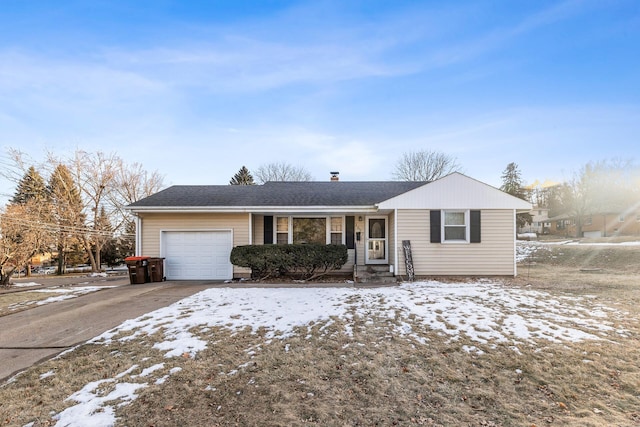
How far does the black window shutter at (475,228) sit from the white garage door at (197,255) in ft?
29.2

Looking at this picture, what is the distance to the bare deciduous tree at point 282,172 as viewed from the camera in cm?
3812

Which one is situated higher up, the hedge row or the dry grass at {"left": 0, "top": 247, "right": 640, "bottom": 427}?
the hedge row

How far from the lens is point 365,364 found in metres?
3.88

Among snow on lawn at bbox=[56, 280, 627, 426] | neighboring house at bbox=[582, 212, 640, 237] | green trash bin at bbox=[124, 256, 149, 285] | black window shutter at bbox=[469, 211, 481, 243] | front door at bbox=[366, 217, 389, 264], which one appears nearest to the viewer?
snow on lawn at bbox=[56, 280, 627, 426]

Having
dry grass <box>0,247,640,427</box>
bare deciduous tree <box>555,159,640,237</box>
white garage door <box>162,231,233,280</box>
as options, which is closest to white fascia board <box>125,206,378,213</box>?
white garage door <box>162,231,233,280</box>

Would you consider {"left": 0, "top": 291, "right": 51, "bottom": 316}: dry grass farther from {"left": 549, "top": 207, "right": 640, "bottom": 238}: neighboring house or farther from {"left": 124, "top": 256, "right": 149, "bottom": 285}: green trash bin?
{"left": 549, "top": 207, "right": 640, "bottom": 238}: neighboring house

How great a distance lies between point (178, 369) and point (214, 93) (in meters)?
12.3

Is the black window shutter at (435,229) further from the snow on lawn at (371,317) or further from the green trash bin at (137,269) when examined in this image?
the green trash bin at (137,269)

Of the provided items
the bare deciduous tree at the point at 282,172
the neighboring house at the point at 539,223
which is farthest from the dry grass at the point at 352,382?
the neighboring house at the point at 539,223

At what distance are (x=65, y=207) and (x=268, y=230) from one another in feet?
58.4

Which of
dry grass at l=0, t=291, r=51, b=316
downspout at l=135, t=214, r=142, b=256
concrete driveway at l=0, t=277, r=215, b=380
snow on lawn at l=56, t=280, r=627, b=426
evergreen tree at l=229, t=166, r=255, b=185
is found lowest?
dry grass at l=0, t=291, r=51, b=316

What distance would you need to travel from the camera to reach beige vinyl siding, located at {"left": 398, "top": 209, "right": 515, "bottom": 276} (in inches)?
418

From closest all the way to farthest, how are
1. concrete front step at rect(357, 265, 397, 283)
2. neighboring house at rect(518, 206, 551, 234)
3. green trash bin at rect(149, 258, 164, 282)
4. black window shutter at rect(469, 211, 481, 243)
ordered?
concrete front step at rect(357, 265, 397, 283)
black window shutter at rect(469, 211, 481, 243)
green trash bin at rect(149, 258, 164, 282)
neighboring house at rect(518, 206, 551, 234)

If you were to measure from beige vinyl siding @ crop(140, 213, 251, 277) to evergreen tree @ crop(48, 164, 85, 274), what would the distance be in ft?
39.2
